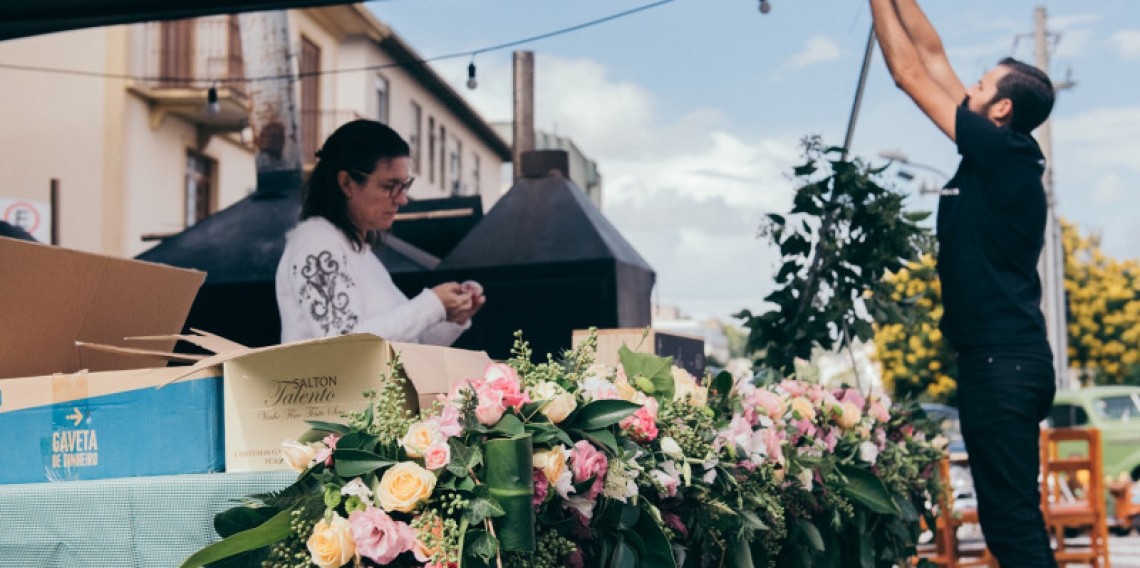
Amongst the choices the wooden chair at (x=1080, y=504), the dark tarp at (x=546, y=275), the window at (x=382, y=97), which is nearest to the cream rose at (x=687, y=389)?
the dark tarp at (x=546, y=275)

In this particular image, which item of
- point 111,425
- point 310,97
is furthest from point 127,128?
point 111,425

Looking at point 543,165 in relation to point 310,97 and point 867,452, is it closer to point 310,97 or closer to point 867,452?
point 867,452

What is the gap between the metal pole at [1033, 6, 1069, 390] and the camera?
18.9m

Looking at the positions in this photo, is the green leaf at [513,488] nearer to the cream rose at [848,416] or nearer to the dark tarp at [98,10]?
the cream rose at [848,416]

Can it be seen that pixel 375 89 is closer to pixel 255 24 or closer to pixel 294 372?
pixel 255 24

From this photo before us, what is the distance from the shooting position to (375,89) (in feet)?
89.7

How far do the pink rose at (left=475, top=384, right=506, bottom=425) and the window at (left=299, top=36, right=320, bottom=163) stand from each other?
2260 centimetres

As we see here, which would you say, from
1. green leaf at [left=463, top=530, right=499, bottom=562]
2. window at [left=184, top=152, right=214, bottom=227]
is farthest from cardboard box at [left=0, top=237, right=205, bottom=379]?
window at [left=184, top=152, right=214, bottom=227]

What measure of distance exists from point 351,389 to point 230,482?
0.82 ft

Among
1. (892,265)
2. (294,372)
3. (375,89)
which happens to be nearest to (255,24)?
(892,265)

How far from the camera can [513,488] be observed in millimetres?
1821

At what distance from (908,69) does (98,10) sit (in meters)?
2.61

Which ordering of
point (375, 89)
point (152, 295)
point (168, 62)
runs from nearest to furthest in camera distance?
point (152, 295) → point (168, 62) → point (375, 89)

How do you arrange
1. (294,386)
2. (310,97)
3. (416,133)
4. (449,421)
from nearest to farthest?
(449,421), (294,386), (310,97), (416,133)
